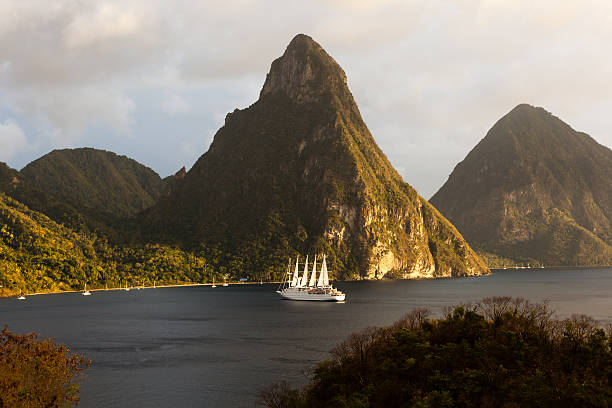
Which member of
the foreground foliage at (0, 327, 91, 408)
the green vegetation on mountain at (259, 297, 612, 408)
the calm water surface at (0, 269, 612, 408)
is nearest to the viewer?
the foreground foliage at (0, 327, 91, 408)

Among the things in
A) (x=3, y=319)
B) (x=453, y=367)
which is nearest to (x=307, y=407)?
(x=453, y=367)

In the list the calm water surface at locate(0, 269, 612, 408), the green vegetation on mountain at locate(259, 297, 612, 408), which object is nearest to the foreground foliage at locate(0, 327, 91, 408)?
the calm water surface at locate(0, 269, 612, 408)

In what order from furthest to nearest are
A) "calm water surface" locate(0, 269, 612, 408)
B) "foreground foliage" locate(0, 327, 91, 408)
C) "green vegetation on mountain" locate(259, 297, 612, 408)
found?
"calm water surface" locate(0, 269, 612, 408)
"green vegetation on mountain" locate(259, 297, 612, 408)
"foreground foliage" locate(0, 327, 91, 408)

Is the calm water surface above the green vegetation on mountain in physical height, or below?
below

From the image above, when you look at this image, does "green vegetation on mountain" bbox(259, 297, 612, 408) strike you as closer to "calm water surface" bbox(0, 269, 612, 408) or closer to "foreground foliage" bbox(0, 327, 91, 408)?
"calm water surface" bbox(0, 269, 612, 408)

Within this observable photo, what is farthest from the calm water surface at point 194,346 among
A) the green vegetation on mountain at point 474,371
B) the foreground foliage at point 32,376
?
the foreground foliage at point 32,376

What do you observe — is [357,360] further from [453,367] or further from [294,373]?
[294,373]

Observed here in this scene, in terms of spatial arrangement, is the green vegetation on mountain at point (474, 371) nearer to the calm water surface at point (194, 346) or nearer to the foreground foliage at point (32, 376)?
the calm water surface at point (194, 346)
